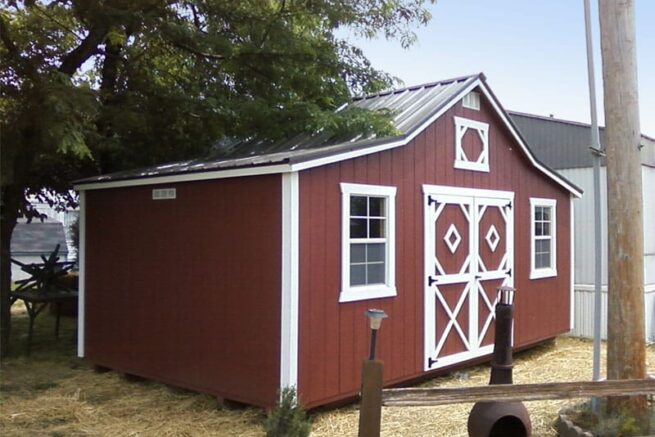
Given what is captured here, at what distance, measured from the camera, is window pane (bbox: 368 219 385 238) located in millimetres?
6402

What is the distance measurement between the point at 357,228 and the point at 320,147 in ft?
4.41

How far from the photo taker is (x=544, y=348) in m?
9.84

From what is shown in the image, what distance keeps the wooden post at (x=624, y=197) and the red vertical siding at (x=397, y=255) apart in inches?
83.1

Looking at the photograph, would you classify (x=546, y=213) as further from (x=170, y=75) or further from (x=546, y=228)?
(x=170, y=75)

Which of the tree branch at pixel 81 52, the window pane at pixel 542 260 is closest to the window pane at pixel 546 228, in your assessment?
the window pane at pixel 542 260

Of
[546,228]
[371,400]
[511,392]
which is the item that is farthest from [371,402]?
[546,228]

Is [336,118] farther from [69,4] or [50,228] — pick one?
[50,228]

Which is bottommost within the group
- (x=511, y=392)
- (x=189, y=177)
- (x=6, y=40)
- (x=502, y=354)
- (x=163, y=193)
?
(x=511, y=392)

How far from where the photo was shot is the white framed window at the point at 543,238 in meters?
9.09

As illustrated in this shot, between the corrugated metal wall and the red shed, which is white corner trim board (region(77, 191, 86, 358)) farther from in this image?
the corrugated metal wall

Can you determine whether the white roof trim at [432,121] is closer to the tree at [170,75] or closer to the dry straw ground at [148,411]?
the tree at [170,75]

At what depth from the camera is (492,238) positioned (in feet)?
26.7

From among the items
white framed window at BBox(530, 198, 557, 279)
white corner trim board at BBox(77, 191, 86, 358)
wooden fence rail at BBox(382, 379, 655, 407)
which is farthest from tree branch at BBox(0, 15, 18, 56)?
white framed window at BBox(530, 198, 557, 279)

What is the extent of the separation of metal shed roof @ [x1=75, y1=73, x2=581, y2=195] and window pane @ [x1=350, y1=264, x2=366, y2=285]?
3.64 feet
